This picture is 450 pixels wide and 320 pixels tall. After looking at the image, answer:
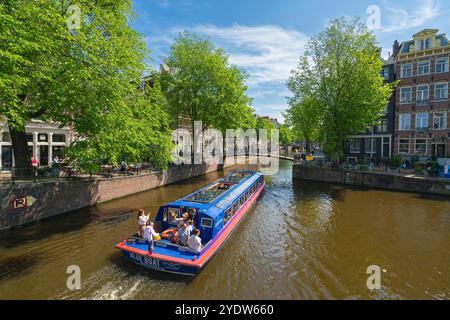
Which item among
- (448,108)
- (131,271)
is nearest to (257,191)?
(131,271)

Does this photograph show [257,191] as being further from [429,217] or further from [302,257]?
[429,217]

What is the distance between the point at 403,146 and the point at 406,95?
729 centimetres

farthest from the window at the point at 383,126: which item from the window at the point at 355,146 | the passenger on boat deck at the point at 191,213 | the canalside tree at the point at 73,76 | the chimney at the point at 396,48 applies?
the passenger on boat deck at the point at 191,213

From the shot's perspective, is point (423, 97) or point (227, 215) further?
point (423, 97)

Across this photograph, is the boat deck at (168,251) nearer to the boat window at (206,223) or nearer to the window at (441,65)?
the boat window at (206,223)

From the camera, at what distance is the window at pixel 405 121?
3541cm

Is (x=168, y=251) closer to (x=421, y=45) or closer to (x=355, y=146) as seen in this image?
(x=355, y=146)

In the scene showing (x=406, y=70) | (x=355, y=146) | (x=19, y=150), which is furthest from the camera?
(x=355, y=146)

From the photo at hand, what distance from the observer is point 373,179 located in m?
27.8

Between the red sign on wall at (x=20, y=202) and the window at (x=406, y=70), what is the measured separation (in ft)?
148

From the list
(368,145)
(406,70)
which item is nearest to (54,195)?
(368,145)

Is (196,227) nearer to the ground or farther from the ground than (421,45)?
nearer to the ground
